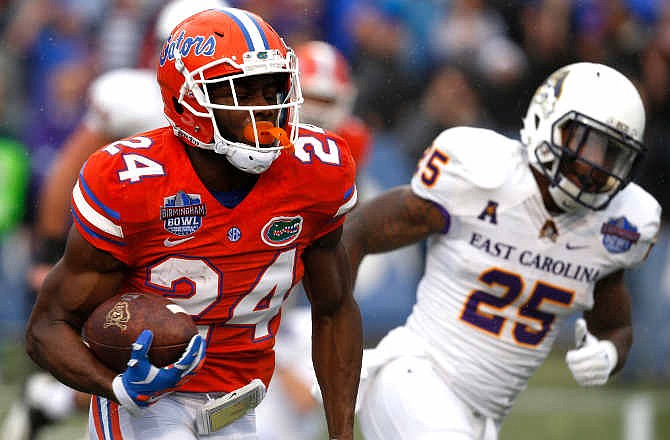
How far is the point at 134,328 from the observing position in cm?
320

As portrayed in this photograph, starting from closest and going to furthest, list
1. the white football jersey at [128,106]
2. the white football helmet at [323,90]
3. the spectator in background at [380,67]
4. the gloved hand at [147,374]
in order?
the gloved hand at [147,374], the white football jersey at [128,106], the white football helmet at [323,90], the spectator in background at [380,67]

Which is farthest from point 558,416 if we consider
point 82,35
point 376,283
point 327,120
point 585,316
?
point 82,35

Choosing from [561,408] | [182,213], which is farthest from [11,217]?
[182,213]

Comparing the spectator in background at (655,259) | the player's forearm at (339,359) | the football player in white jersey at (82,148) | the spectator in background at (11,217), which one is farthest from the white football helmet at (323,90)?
the spectator in background at (655,259)

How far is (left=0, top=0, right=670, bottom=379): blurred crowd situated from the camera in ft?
27.0

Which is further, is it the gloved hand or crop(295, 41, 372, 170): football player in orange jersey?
crop(295, 41, 372, 170): football player in orange jersey

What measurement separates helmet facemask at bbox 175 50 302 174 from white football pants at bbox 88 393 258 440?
699 millimetres

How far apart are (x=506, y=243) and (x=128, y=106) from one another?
1.84 meters

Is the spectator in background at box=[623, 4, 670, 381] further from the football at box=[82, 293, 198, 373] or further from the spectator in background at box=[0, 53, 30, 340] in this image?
the football at box=[82, 293, 198, 373]

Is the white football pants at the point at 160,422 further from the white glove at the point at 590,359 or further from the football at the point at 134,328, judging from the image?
the white glove at the point at 590,359

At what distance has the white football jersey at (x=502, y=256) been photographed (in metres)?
4.22

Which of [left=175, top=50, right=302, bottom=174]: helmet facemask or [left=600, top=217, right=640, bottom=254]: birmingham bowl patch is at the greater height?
[left=175, top=50, right=302, bottom=174]: helmet facemask

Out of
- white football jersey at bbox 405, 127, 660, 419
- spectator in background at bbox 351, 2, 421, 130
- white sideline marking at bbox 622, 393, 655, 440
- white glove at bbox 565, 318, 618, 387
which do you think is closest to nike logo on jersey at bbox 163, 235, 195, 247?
white football jersey at bbox 405, 127, 660, 419

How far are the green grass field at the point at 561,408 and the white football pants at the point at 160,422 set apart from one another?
3.19m
